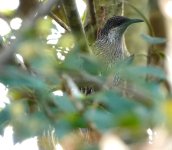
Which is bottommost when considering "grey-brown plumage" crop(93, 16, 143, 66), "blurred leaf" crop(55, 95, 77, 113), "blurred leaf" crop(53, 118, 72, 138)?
"grey-brown plumage" crop(93, 16, 143, 66)

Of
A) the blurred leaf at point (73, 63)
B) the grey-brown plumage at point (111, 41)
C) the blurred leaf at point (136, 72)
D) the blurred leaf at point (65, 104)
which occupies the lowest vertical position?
the grey-brown plumage at point (111, 41)

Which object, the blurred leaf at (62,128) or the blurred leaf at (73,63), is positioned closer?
the blurred leaf at (62,128)

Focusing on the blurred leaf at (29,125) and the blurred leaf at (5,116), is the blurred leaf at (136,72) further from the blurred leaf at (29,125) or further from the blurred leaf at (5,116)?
the blurred leaf at (5,116)

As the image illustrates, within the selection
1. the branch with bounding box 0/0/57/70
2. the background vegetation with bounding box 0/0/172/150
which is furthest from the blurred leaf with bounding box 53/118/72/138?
the branch with bounding box 0/0/57/70

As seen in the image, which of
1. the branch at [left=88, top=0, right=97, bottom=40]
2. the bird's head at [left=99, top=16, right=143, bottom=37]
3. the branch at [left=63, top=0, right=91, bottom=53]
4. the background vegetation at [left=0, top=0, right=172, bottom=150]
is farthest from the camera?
the bird's head at [left=99, top=16, right=143, bottom=37]

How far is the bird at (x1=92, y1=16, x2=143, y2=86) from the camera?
484 cm


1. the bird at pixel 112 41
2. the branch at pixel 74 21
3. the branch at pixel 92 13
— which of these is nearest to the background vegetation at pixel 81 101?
the branch at pixel 74 21

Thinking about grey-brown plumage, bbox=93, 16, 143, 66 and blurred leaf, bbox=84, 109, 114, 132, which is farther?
grey-brown plumage, bbox=93, 16, 143, 66

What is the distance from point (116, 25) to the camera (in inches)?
203

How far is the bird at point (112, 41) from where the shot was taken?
484cm

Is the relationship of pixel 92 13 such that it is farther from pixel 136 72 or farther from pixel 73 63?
pixel 136 72

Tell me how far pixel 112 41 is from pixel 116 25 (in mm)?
388

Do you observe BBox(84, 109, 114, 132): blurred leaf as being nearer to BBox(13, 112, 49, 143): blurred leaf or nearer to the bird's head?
BBox(13, 112, 49, 143): blurred leaf

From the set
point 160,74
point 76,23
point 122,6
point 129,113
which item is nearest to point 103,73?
point 160,74
